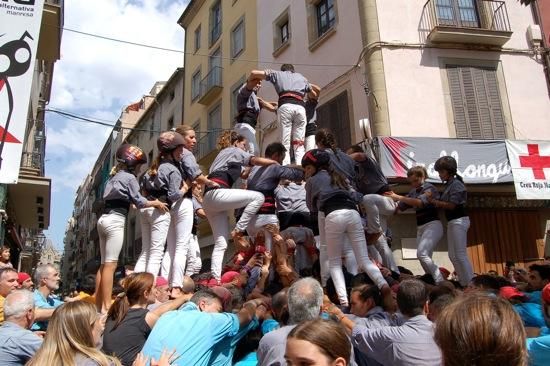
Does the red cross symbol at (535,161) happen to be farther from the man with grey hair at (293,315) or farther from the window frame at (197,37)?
the window frame at (197,37)

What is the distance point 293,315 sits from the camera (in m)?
3.24

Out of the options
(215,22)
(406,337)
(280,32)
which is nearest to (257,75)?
(406,337)

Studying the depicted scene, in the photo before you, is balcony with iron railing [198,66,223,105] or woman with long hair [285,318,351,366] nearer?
woman with long hair [285,318,351,366]

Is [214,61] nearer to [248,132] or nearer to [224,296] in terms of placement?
[248,132]

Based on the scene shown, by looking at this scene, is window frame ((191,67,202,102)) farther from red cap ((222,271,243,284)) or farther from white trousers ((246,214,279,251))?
red cap ((222,271,243,284))

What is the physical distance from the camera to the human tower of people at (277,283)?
2537 millimetres

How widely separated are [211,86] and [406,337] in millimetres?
21457

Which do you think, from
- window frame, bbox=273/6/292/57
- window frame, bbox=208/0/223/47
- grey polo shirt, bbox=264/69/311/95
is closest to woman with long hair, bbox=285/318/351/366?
grey polo shirt, bbox=264/69/311/95

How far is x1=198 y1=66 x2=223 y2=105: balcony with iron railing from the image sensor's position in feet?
75.9

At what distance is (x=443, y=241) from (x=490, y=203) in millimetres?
2069

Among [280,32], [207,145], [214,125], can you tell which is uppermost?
[280,32]

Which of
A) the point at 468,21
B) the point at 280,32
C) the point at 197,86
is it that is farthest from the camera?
the point at 197,86

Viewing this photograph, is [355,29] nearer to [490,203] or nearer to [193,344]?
[490,203]

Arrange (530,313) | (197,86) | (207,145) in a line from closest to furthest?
1. (530,313)
2. (207,145)
3. (197,86)
